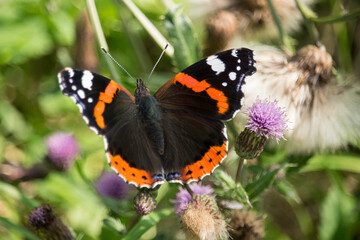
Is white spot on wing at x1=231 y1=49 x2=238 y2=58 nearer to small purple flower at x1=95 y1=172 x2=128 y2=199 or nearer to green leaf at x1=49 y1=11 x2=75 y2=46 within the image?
small purple flower at x1=95 y1=172 x2=128 y2=199

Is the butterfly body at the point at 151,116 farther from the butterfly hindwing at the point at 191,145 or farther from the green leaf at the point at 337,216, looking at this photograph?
the green leaf at the point at 337,216

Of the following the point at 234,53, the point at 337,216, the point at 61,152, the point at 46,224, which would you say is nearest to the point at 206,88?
the point at 234,53

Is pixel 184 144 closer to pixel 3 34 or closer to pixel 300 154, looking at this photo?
pixel 300 154

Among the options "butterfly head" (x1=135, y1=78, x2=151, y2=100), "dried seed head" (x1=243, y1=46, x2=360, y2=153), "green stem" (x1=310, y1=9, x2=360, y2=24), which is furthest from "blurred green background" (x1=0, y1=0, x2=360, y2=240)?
"green stem" (x1=310, y1=9, x2=360, y2=24)

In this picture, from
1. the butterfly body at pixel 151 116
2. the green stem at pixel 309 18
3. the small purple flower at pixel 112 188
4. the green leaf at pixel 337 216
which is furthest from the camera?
the green leaf at pixel 337 216

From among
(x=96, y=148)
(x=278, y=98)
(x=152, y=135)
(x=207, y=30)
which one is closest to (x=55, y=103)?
(x=96, y=148)

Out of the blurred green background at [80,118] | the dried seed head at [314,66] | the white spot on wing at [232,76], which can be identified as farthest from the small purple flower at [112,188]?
the dried seed head at [314,66]
